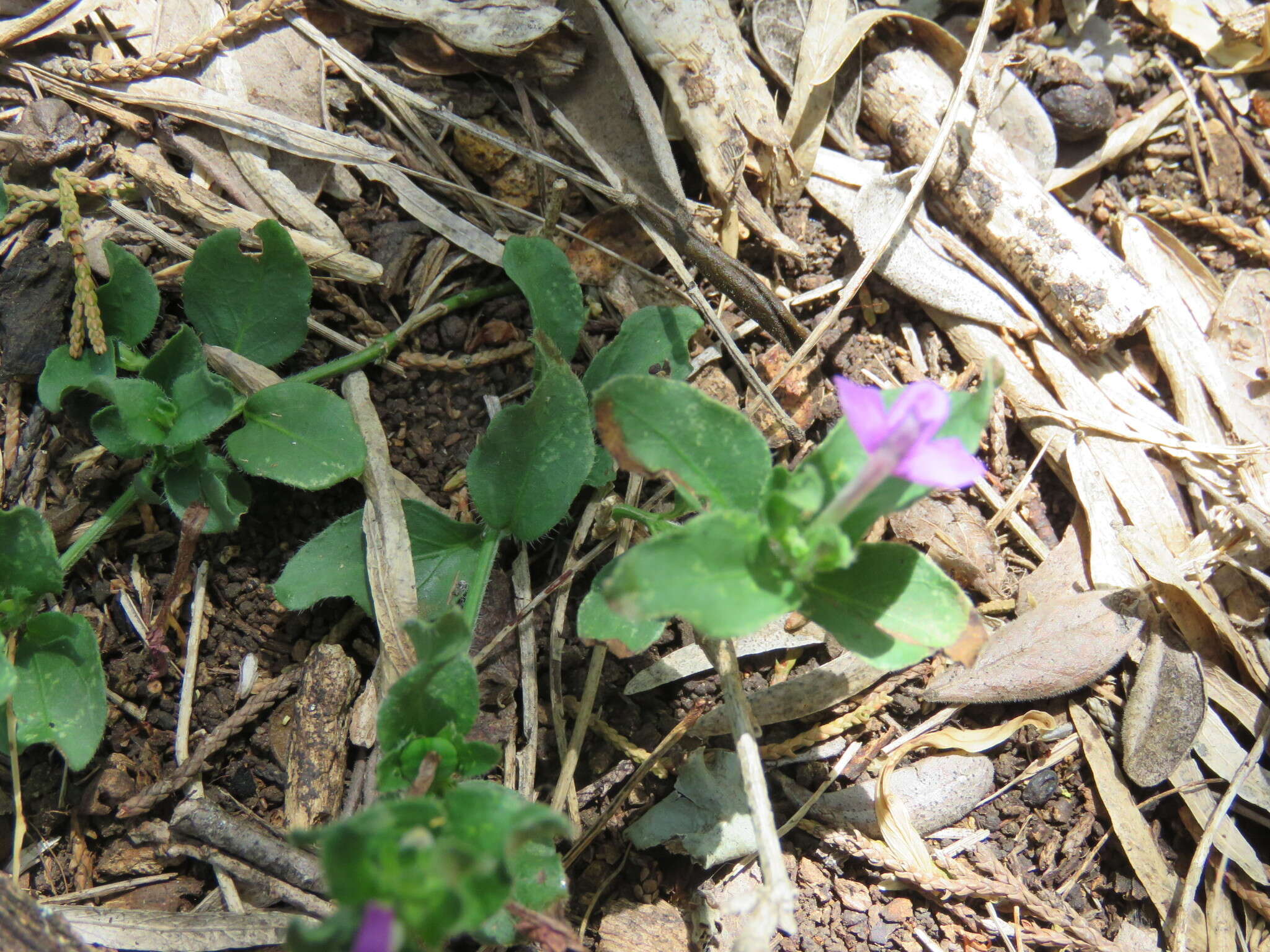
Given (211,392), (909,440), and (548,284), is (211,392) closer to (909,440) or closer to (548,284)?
(548,284)

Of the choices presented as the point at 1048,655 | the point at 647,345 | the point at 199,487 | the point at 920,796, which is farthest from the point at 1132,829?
the point at 199,487

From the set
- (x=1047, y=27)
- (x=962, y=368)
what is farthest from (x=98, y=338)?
(x=1047, y=27)

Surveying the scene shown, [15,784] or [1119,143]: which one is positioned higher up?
[1119,143]

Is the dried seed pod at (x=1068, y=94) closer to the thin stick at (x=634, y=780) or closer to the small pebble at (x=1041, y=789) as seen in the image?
the small pebble at (x=1041, y=789)

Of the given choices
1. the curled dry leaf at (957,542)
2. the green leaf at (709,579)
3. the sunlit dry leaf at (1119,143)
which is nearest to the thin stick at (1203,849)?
the curled dry leaf at (957,542)

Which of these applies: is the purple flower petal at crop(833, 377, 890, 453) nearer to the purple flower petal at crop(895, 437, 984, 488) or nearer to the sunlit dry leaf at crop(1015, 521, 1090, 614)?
the purple flower petal at crop(895, 437, 984, 488)
